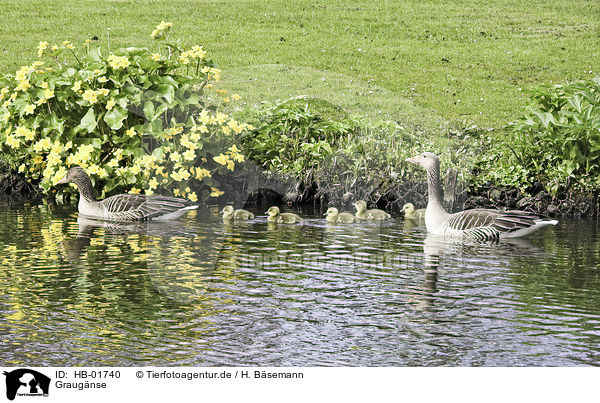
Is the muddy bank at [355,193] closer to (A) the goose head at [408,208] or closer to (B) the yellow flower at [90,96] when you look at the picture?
(A) the goose head at [408,208]

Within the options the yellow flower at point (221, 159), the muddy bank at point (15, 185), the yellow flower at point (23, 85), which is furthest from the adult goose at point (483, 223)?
the muddy bank at point (15, 185)

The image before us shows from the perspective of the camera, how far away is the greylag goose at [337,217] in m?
14.7

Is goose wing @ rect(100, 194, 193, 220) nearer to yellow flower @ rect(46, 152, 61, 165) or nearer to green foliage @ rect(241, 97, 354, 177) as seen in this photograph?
yellow flower @ rect(46, 152, 61, 165)

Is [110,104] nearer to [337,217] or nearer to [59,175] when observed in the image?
[59,175]

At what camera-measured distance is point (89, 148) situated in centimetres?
1591

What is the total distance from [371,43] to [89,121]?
18.0 metres

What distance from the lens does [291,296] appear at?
9.99 m

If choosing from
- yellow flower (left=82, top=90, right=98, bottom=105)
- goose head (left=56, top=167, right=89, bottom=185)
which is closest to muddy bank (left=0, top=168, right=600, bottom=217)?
goose head (left=56, top=167, right=89, bottom=185)

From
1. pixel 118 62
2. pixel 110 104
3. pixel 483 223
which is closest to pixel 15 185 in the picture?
pixel 110 104

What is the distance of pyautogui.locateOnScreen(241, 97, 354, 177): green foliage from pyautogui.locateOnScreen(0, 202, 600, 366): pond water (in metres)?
3.00

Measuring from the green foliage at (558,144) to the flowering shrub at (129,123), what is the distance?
4811 mm

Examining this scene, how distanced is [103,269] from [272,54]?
20.6 meters
